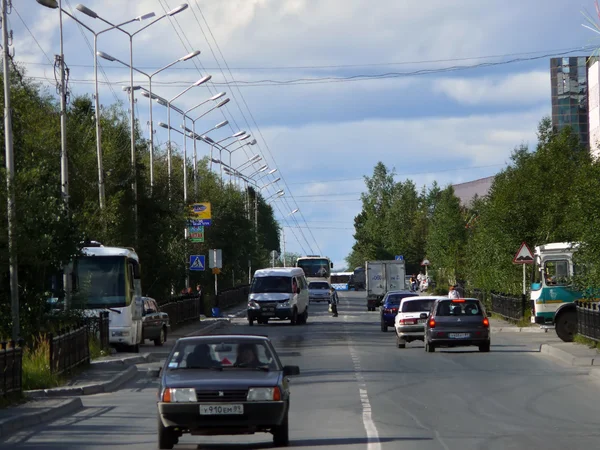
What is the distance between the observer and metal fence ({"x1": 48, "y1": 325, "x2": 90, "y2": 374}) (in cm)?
2319

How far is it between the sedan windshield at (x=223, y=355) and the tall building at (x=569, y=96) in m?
150

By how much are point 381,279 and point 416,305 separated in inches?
1565

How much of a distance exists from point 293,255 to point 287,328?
14141cm

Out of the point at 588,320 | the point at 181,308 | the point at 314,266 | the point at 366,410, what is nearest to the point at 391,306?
the point at 181,308

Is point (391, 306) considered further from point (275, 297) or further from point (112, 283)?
point (112, 283)

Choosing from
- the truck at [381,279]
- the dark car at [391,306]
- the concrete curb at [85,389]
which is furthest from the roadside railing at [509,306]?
the concrete curb at [85,389]

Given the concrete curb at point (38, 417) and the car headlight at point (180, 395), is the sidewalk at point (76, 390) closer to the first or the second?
the concrete curb at point (38, 417)

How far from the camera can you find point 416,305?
36.8 meters

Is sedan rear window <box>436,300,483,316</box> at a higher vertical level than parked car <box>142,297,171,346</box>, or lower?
higher

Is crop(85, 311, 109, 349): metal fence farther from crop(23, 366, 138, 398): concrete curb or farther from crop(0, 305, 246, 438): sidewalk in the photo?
crop(23, 366, 138, 398): concrete curb

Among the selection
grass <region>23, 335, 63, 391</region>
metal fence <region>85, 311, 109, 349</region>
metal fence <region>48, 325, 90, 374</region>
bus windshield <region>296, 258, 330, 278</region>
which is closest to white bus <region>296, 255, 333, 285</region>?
bus windshield <region>296, 258, 330, 278</region>

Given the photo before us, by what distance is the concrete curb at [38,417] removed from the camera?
1571cm

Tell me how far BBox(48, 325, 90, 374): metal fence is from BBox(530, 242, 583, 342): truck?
593 inches

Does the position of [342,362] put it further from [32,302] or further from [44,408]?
[44,408]
